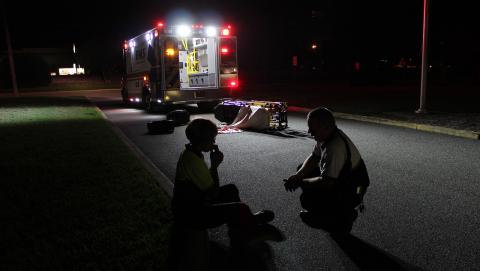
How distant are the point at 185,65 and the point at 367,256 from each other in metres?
15.8

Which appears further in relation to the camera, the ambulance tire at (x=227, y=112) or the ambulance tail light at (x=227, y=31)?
the ambulance tail light at (x=227, y=31)

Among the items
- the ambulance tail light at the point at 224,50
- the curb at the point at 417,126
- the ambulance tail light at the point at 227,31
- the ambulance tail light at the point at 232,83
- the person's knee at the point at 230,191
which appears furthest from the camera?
the ambulance tail light at the point at 232,83

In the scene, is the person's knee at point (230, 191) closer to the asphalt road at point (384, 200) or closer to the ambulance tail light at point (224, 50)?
the asphalt road at point (384, 200)

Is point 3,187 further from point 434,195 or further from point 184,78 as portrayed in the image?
point 184,78

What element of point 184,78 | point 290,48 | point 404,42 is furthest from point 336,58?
point 184,78

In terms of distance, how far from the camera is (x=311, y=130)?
4.10 meters

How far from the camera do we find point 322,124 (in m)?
3.99

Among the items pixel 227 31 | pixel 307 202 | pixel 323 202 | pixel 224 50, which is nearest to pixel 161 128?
pixel 224 50

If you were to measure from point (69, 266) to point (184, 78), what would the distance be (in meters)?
15.5

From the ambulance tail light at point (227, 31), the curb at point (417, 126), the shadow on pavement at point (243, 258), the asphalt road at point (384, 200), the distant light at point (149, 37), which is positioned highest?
the ambulance tail light at point (227, 31)

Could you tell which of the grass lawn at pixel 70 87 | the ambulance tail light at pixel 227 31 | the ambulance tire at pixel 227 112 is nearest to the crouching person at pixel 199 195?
the ambulance tire at pixel 227 112

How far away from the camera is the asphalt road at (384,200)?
12.5 ft

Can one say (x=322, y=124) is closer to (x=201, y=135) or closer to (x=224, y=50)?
(x=201, y=135)

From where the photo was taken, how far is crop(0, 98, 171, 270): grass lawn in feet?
12.3
